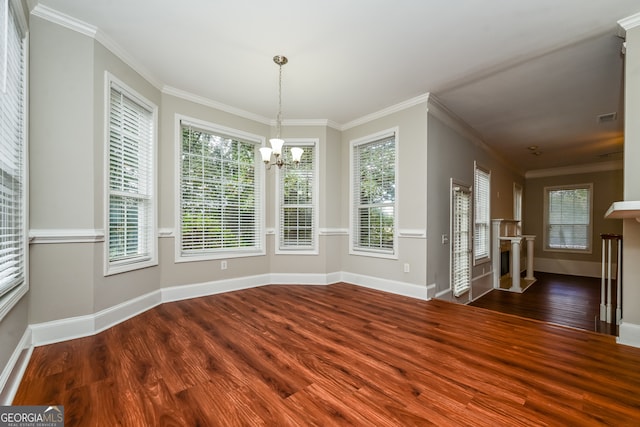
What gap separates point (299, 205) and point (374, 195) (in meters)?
1.26

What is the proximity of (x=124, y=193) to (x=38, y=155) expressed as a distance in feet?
2.42

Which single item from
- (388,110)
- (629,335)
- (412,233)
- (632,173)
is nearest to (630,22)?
(632,173)

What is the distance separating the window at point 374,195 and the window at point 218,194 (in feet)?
5.31

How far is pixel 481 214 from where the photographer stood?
552cm

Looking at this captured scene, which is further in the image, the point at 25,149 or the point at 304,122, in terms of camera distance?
the point at 304,122

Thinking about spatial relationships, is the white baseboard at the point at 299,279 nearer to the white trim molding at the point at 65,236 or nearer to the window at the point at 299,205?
the window at the point at 299,205

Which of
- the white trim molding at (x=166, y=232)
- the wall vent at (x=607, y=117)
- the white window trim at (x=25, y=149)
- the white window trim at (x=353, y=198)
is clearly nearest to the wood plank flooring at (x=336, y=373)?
the white window trim at (x=25, y=149)

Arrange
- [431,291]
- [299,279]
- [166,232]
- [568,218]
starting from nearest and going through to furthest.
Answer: [166,232] < [431,291] < [299,279] < [568,218]

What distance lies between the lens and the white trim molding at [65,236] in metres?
2.22

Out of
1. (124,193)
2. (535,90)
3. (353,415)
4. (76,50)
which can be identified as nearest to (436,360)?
(353,415)

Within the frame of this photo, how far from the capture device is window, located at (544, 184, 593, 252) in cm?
729

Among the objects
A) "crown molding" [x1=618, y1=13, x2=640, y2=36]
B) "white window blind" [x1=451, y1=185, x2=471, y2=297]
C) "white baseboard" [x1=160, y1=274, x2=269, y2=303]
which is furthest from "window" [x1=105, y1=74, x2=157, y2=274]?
"crown molding" [x1=618, y1=13, x2=640, y2=36]

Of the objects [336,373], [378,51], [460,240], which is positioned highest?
[378,51]

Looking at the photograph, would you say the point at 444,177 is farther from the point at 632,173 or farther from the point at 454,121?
the point at 632,173
